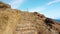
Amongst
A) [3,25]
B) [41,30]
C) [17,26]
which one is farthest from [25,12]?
[3,25]

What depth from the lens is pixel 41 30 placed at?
2162 centimetres

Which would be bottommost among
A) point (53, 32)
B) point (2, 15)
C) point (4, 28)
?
point (53, 32)

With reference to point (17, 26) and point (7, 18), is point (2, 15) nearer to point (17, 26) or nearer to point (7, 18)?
point (7, 18)

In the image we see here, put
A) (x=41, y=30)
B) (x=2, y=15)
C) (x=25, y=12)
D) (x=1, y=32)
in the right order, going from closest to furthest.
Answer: (x=1, y=32) → (x=2, y=15) → (x=41, y=30) → (x=25, y=12)

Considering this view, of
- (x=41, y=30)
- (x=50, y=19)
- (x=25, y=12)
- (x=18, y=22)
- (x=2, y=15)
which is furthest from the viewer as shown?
(x=50, y=19)

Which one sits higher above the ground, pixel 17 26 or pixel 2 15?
pixel 2 15

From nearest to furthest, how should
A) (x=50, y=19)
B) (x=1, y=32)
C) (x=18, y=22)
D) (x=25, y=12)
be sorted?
1. (x=1, y=32)
2. (x=18, y=22)
3. (x=25, y=12)
4. (x=50, y=19)

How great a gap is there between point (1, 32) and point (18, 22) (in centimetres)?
305

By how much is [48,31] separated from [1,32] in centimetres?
871

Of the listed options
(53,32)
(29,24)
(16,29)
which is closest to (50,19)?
(53,32)

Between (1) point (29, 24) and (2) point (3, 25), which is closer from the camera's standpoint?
(2) point (3, 25)

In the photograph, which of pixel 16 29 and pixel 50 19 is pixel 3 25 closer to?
pixel 16 29

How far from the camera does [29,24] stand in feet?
63.2

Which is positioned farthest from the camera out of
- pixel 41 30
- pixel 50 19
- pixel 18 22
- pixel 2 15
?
pixel 50 19
